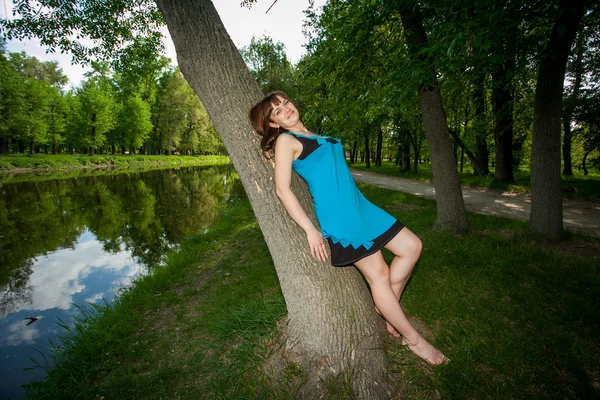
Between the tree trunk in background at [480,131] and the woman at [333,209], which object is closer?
the woman at [333,209]

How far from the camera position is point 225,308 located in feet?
12.1

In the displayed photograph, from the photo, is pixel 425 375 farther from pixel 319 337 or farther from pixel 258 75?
pixel 258 75

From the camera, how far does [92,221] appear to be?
34.4ft

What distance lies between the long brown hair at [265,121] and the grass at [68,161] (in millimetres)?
35117

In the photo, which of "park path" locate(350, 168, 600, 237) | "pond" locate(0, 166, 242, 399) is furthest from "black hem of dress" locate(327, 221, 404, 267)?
"park path" locate(350, 168, 600, 237)

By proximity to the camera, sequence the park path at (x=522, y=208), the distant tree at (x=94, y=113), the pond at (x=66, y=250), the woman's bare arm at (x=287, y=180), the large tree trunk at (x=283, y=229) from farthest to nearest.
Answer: the distant tree at (x=94, y=113), the park path at (x=522, y=208), the pond at (x=66, y=250), the large tree trunk at (x=283, y=229), the woman's bare arm at (x=287, y=180)

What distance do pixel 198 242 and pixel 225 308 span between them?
443 centimetres

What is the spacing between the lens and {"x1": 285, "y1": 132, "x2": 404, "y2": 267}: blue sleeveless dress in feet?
6.63

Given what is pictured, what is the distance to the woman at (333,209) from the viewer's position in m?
1.98

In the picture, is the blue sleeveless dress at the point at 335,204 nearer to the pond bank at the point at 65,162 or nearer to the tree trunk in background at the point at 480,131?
the tree trunk in background at the point at 480,131

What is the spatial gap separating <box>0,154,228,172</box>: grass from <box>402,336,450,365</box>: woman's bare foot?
3619 cm

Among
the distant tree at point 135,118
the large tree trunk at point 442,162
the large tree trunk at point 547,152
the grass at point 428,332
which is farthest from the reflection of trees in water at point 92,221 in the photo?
the distant tree at point 135,118

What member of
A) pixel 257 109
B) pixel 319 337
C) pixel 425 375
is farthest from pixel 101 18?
pixel 425 375

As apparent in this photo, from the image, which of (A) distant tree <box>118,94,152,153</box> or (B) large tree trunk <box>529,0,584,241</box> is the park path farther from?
(A) distant tree <box>118,94,152,153</box>
